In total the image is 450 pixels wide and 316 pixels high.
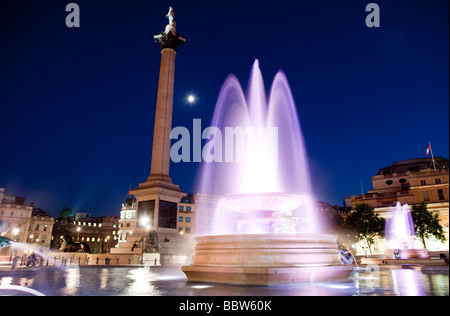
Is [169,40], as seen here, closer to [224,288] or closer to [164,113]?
[164,113]

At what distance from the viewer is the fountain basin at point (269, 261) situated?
827 centimetres

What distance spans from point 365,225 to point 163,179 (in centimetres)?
3612

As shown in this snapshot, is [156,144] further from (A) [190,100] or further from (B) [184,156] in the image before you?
(A) [190,100]

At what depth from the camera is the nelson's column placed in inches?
1128

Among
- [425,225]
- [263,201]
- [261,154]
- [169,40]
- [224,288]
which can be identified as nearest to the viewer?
[224,288]

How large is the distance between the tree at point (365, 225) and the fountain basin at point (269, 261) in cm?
4629

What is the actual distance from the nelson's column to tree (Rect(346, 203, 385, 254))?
33.3 m

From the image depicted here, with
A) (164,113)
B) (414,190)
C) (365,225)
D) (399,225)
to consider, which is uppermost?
(164,113)

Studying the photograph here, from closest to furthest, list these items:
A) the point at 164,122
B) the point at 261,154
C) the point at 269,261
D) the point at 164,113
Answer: the point at 269,261 → the point at 261,154 → the point at 164,122 → the point at 164,113

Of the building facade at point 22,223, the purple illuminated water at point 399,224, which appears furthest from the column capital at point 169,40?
the building facade at point 22,223

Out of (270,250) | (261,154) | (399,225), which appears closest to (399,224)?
(399,225)

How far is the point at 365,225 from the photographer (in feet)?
169
